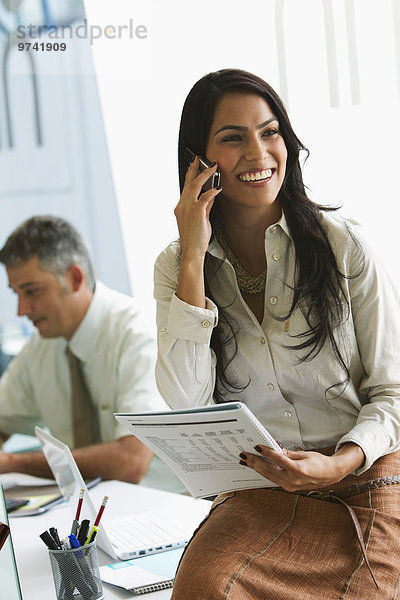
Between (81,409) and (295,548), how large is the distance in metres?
1.62

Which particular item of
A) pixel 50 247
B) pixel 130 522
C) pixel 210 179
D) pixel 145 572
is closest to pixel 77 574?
pixel 145 572

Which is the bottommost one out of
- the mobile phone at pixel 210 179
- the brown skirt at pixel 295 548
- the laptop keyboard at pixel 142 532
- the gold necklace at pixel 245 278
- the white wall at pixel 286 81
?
the laptop keyboard at pixel 142 532

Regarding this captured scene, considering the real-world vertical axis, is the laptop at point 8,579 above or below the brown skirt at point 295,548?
above

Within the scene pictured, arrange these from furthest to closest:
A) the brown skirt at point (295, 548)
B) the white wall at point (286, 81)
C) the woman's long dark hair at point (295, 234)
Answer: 1. the white wall at point (286, 81)
2. the woman's long dark hair at point (295, 234)
3. the brown skirt at point (295, 548)

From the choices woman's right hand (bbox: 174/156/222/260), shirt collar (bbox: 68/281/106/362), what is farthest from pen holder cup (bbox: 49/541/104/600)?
shirt collar (bbox: 68/281/106/362)

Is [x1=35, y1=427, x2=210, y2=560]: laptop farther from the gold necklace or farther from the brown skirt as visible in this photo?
the gold necklace

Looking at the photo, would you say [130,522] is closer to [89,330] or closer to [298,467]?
[298,467]

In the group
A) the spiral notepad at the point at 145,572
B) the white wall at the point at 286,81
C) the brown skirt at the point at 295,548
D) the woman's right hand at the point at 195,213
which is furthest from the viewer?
the white wall at the point at 286,81

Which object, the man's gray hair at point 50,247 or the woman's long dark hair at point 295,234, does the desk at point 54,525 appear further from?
the man's gray hair at point 50,247

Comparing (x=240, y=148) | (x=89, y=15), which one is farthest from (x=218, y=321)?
(x=89, y=15)

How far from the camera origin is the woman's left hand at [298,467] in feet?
4.13

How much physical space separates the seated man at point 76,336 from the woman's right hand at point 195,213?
98 cm

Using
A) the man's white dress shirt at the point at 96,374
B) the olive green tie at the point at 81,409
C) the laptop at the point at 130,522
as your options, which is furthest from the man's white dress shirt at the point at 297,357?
the olive green tie at the point at 81,409

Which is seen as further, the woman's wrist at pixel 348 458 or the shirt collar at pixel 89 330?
the shirt collar at pixel 89 330
